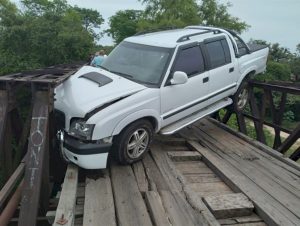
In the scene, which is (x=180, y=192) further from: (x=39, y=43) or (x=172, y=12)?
(x=172, y=12)

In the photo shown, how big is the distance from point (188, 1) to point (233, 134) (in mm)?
22523

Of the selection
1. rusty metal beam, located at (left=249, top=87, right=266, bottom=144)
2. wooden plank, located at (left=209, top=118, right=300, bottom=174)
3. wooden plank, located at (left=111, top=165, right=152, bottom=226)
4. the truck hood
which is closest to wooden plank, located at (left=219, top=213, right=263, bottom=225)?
wooden plank, located at (left=111, top=165, right=152, bottom=226)

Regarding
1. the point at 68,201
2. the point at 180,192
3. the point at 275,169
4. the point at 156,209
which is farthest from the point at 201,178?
the point at 68,201

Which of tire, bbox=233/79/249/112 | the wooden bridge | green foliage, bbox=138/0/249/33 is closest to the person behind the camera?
the wooden bridge

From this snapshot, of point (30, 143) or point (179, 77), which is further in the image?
point (179, 77)

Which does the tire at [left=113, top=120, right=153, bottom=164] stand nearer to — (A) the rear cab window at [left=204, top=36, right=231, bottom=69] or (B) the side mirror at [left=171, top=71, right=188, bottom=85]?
(B) the side mirror at [left=171, top=71, right=188, bottom=85]

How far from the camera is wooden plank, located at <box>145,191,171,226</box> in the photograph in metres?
4.53

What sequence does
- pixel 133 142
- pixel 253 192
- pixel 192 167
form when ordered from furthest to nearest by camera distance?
pixel 192 167 < pixel 133 142 < pixel 253 192

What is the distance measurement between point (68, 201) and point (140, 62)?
9.49ft

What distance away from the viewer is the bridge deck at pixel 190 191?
184 inches

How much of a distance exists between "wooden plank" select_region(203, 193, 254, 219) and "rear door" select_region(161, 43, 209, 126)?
180cm

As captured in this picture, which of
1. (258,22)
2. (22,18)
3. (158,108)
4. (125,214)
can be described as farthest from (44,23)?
(258,22)

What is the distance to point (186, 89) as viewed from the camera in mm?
6816

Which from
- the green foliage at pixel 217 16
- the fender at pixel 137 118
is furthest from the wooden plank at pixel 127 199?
the green foliage at pixel 217 16
